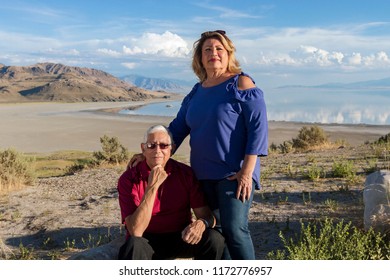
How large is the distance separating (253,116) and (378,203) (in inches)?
88.3

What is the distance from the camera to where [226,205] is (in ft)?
10.9

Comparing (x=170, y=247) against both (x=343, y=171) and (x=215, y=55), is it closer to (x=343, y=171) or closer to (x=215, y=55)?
(x=215, y=55)

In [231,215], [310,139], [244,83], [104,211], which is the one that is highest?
[244,83]

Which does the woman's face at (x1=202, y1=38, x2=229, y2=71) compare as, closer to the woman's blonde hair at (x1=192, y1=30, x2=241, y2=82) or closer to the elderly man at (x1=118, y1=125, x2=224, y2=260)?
the woman's blonde hair at (x1=192, y1=30, x2=241, y2=82)

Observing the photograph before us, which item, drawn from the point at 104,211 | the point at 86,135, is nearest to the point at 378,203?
the point at 104,211

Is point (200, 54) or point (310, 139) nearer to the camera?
point (200, 54)

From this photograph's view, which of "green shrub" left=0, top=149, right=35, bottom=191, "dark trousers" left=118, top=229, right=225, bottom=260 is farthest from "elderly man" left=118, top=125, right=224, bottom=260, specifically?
"green shrub" left=0, top=149, right=35, bottom=191

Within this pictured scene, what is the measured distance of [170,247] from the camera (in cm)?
349

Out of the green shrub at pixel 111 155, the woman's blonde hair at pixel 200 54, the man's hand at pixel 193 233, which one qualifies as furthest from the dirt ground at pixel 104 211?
the green shrub at pixel 111 155

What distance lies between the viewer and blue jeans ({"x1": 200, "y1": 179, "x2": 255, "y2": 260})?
3.31m
